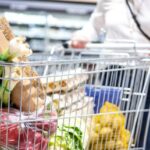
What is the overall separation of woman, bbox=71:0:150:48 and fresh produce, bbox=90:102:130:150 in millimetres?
457

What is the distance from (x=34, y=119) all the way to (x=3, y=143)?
104mm

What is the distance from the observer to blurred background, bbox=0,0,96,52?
4.44 meters

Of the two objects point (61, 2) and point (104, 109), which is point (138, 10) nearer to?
point (104, 109)

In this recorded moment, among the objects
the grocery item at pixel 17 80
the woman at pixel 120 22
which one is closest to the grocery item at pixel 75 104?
the grocery item at pixel 17 80

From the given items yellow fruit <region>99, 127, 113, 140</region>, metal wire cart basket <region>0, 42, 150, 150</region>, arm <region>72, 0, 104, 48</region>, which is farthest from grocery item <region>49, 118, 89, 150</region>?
arm <region>72, 0, 104, 48</region>

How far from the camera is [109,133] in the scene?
4.77 feet

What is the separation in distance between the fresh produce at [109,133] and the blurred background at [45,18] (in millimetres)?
3052

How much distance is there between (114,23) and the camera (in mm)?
1984

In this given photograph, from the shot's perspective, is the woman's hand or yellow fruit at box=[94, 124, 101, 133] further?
the woman's hand

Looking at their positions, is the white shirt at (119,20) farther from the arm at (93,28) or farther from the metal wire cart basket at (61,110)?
the metal wire cart basket at (61,110)

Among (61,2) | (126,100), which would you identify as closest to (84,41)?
(126,100)

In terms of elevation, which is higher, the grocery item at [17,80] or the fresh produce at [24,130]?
the grocery item at [17,80]

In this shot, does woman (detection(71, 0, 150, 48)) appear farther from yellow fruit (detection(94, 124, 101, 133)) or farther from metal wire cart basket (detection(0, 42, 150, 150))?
yellow fruit (detection(94, 124, 101, 133))

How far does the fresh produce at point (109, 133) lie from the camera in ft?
4.76
